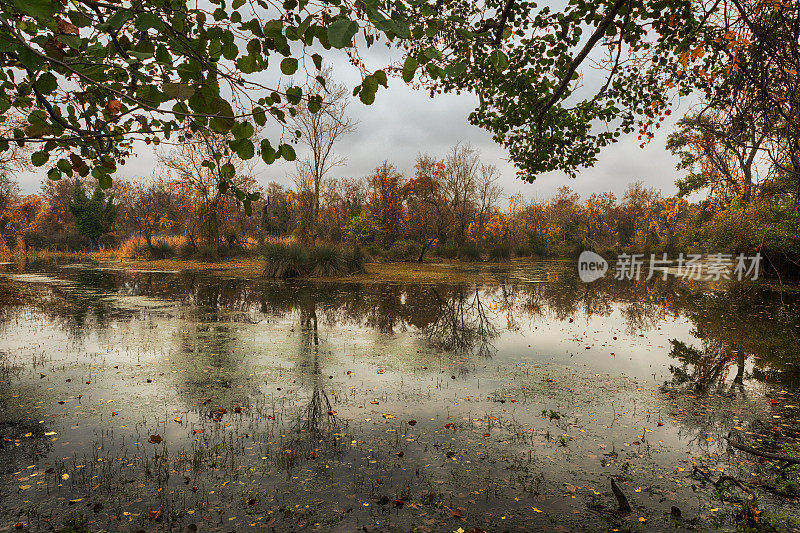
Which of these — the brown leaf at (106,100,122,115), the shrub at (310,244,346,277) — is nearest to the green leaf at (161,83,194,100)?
the brown leaf at (106,100,122,115)

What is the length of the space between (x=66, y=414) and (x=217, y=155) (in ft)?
11.8

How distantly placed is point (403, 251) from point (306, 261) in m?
12.4

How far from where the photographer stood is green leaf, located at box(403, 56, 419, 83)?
168 centimetres

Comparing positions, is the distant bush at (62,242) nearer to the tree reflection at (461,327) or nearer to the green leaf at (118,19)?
the tree reflection at (461,327)

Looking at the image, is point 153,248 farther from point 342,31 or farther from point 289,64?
point 342,31

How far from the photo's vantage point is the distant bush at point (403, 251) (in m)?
30.8

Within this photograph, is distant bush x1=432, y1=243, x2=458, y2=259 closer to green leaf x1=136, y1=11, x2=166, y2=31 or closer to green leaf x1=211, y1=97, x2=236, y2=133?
green leaf x1=211, y1=97, x2=236, y2=133

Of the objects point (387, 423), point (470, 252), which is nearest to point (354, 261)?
point (470, 252)

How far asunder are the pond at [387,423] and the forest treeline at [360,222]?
13.6 m

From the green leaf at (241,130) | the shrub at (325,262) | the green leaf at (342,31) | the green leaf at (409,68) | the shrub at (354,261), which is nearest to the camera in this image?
the green leaf at (342,31)

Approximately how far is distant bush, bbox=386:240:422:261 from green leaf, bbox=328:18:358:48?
29402 mm

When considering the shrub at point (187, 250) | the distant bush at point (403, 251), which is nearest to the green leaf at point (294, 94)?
the shrub at point (187, 250)

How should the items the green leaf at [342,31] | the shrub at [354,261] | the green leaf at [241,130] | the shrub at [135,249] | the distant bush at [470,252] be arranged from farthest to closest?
the distant bush at [470,252]
the shrub at [135,249]
the shrub at [354,261]
the green leaf at [241,130]
the green leaf at [342,31]

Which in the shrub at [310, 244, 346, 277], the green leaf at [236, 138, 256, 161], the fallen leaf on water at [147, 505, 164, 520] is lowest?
the fallen leaf on water at [147, 505, 164, 520]
